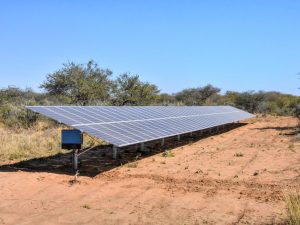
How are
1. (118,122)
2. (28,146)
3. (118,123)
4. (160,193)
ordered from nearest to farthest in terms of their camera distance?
(160,193) < (118,123) < (118,122) < (28,146)

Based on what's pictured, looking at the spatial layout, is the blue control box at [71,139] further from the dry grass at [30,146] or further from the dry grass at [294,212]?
the dry grass at [294,212]

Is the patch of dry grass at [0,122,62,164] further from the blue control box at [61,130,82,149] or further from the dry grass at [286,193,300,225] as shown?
the dry grass at [286,193,300,225]

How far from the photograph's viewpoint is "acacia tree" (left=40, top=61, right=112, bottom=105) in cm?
3447

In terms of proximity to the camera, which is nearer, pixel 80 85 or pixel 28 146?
pixel 28 146

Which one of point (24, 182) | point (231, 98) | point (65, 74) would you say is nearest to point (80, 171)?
point (24, 182)

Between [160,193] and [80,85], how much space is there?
84.7ft

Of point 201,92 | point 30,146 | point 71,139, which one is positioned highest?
point 201,92

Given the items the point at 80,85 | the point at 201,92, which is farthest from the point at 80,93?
the point at 201,92

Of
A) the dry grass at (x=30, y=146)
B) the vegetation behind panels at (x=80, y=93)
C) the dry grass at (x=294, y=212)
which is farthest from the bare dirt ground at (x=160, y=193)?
the vegetation behind panels at (x=80, y=93)

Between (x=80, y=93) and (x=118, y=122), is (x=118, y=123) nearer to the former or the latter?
(x=118, y=122)

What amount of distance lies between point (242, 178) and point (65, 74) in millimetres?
26786

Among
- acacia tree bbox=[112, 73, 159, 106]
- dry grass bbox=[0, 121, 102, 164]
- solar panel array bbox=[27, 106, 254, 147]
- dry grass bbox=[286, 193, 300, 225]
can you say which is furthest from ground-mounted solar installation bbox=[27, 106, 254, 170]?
acacia tree bbox=[112, 73, 159, 106]

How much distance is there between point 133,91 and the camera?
39094 mm

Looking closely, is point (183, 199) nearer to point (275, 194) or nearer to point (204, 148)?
point (275, 194)
